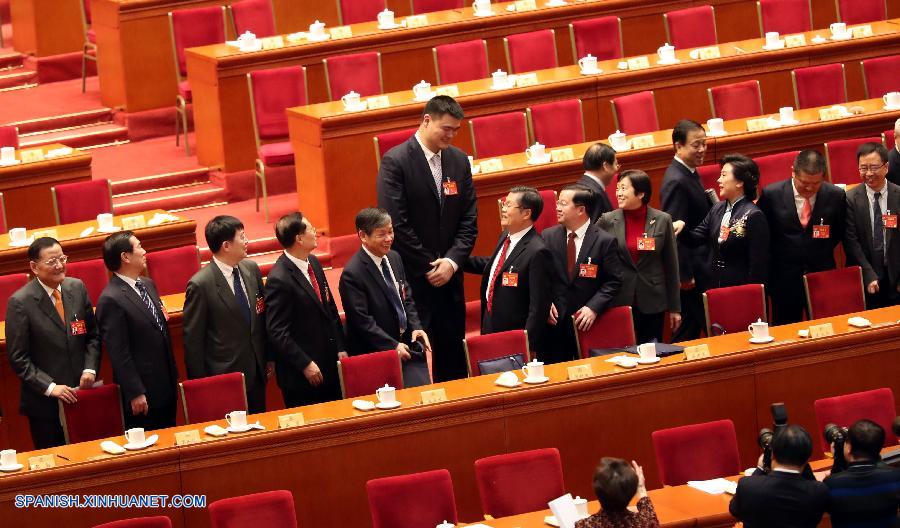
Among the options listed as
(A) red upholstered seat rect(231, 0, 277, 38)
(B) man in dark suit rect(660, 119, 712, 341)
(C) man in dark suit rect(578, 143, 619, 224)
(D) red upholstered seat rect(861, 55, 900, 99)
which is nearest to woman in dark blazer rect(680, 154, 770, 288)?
(B) man in dark suit rect(660, 119, 712, 341)

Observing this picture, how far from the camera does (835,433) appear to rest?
205 inches

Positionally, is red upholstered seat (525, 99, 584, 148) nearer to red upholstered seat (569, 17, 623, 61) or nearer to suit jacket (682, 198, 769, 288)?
red upholstered seat (569, 17, 623, 61)

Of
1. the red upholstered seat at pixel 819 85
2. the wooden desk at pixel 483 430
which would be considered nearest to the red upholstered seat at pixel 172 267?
the wooden desk at pixel 483 430

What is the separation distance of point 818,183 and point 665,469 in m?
2.08

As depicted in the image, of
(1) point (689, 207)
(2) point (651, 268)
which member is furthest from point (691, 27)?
(2) point (651, 268)

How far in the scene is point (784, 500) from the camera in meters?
4.99

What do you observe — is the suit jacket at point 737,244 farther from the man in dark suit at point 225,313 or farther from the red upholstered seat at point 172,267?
the red upholstered seat at point 172,267

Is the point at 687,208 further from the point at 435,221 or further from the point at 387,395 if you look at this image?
the point at 387,395

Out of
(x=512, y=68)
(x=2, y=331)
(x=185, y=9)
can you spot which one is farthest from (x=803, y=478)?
(x=185, y=9)

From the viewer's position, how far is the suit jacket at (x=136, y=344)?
252 inches

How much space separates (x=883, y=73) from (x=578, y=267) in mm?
3635

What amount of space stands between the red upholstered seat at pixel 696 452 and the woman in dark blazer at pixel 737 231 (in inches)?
60.2

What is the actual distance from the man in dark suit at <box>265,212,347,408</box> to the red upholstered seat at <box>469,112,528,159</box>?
92.7 inches

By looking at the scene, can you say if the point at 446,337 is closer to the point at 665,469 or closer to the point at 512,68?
the point at 665,469
